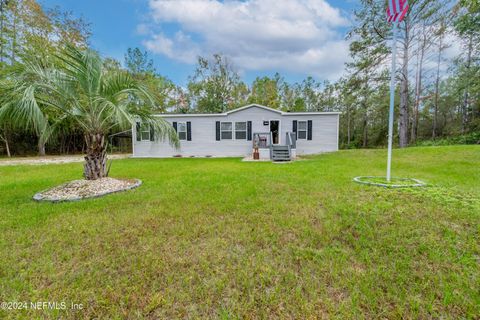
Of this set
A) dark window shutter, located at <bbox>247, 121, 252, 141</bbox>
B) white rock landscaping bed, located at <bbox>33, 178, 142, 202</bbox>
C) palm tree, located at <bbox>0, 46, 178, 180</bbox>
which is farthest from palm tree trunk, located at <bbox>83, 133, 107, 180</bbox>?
dark window shutter, located at <bbox>247, 121, 252, 141</bbox>

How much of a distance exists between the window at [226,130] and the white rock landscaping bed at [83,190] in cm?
880

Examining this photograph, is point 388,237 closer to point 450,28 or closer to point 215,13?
point 215,13

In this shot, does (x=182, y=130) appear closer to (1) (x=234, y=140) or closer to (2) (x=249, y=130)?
(1) (x=234, y=140)

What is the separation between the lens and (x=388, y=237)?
2.47 meters

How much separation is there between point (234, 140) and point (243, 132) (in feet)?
2.59

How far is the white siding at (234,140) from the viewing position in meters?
12.8

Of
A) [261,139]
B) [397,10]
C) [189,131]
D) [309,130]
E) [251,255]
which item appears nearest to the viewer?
[251,255]

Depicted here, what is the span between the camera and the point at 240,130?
1345 centimetres

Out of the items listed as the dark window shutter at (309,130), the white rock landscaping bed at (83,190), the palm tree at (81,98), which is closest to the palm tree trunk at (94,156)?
the palm tree at (81,98)

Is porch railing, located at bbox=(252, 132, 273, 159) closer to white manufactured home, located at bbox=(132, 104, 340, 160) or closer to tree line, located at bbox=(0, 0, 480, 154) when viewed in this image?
white manufactured home, located at bbox=(132, 104, 340, 160)

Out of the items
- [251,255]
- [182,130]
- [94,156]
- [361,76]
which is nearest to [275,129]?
[182,130]

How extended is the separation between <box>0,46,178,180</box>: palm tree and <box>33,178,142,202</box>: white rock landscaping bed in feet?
1.04

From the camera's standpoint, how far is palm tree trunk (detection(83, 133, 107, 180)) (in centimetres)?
488

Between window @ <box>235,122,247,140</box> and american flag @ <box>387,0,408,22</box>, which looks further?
window @ <box>235,122,247,140</box>
